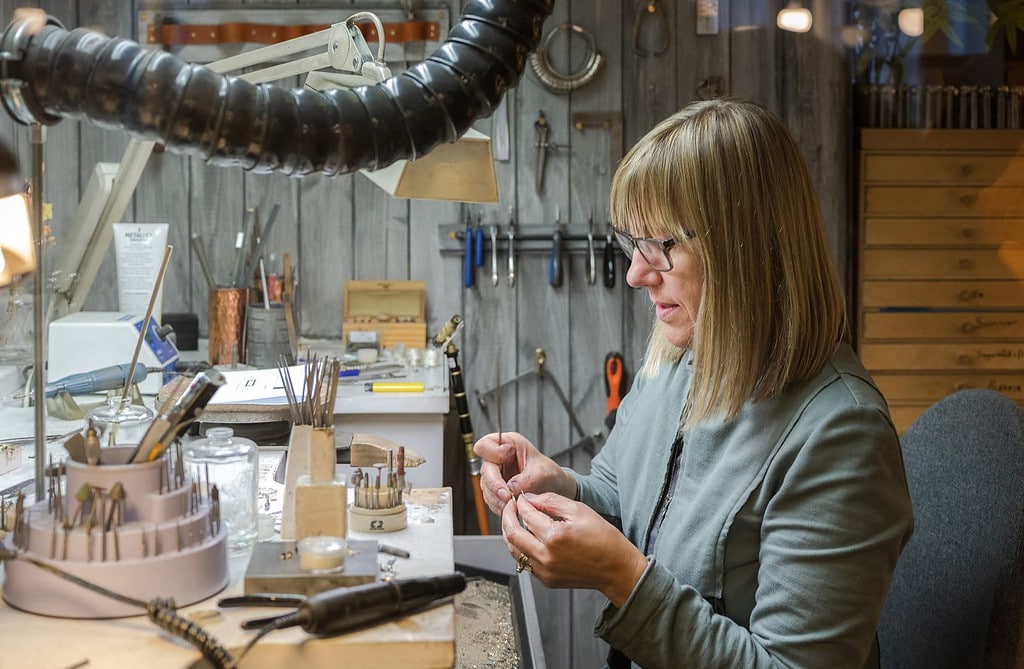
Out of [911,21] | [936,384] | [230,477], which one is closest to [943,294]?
[936,384]

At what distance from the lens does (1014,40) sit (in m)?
2.65

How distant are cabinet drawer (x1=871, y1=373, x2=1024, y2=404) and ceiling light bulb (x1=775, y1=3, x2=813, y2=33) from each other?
42.5 inches

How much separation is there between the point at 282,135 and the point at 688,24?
2.34 m

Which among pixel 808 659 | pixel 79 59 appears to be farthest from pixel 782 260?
pixel 79 59

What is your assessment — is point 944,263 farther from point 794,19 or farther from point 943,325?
point 794,19

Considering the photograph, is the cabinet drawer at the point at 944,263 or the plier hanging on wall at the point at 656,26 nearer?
the cabinet drawer at the point at 944,263

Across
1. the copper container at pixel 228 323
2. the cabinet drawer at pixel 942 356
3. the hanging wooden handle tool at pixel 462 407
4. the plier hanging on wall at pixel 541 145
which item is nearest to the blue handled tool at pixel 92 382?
the copper container at pixel 228 323

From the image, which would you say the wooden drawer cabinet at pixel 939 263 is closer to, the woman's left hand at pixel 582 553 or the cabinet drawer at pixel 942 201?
the cabinet drawer at pixel 942 201

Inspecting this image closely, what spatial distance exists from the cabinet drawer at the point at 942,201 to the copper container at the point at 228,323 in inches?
71.5

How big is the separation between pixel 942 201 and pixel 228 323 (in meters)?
1.95

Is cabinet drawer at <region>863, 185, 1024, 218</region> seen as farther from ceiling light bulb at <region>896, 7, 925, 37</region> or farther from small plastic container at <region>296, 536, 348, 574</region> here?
small plastic container at <region>296, 536, 348, 574</region>

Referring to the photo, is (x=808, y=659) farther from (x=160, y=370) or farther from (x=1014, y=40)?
(x=1014, y=40)

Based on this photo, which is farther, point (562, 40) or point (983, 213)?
point (562, 40)

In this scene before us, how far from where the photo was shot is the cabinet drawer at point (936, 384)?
271 centimetres
